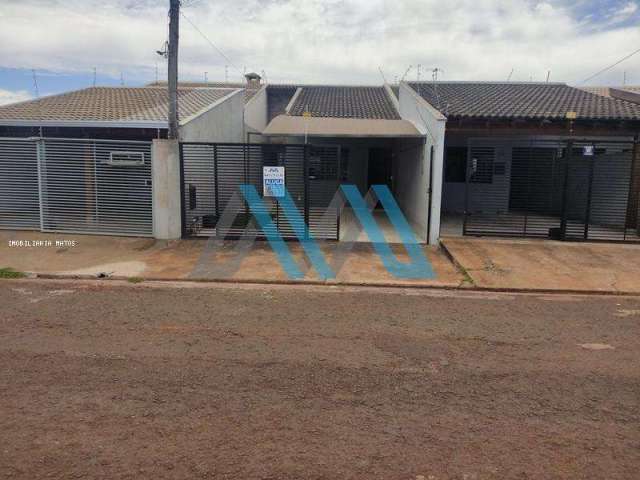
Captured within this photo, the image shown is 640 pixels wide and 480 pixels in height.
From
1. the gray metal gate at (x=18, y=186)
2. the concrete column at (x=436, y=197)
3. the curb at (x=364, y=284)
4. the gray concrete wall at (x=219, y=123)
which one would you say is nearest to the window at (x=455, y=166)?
the concrete column at (x=436, y=197)

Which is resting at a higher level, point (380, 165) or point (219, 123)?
point (219, 123)

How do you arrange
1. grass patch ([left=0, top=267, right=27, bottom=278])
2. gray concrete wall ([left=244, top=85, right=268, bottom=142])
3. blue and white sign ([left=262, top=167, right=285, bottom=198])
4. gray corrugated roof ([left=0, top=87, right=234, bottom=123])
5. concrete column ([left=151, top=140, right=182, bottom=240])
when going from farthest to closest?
gray concrete wall ([left=244, top=85, right=268, bottom=142]) < gray corrugated roof ([left=0, top=87, right=234, bottom=123]) < blue and white sign ([left=262, top=167, right=285, bottom=198]) < concrete column ([left=151, top=140, right=182, bottom=240]) < grass patch ([left=0, top=267, right=27, bottom=278])

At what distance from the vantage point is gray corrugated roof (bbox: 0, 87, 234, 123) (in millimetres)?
11711

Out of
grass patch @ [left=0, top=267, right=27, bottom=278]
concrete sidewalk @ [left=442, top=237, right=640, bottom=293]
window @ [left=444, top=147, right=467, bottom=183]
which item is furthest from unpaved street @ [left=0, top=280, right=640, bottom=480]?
window @ [left=444, top=147, right=467, bottom=183]

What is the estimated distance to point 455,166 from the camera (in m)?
17.2

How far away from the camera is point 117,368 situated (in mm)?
4355

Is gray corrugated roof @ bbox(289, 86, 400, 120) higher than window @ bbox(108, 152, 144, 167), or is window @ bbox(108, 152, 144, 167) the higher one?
gray corrugated roof @ bbox(289, 86, 400, 120)

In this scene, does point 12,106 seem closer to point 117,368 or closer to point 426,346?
point 117,368

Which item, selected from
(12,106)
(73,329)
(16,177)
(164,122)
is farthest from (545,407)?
(12,106)

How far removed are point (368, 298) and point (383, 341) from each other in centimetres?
186

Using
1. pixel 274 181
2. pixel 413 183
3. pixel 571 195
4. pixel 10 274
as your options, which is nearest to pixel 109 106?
pixel 274 181

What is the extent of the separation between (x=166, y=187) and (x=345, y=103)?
37.3 ft

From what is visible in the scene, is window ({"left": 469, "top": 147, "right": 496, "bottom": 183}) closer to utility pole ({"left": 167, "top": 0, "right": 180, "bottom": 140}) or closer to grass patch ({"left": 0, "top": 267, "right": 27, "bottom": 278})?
utility pole ({"left": 167, "top": 0, "right": 180, "bottom": 140})

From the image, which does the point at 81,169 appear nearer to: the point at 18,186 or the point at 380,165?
the point at 18,186
